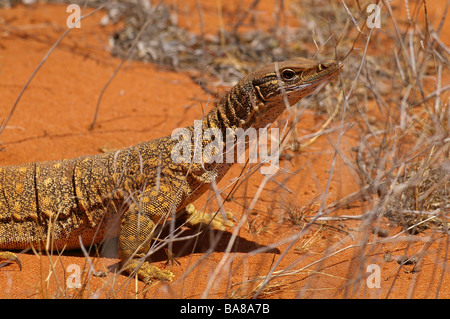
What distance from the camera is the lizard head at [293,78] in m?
3.95

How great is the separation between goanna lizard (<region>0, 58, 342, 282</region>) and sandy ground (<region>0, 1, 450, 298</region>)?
248 millimetres

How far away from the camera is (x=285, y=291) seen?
3777 mm

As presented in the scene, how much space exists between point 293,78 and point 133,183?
5.23ft

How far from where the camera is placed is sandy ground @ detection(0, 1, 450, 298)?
12.3 feet

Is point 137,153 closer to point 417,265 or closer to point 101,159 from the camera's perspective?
point 101,159

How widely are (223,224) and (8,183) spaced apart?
6.60ft

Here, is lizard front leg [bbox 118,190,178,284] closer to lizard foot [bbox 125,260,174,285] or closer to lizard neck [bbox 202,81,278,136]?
lizard foot [bbox 125,260,174,285]

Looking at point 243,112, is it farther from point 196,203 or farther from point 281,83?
point 196,203

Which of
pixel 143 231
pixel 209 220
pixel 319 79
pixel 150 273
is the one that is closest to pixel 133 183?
pixel 143 231

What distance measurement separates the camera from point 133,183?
423cm

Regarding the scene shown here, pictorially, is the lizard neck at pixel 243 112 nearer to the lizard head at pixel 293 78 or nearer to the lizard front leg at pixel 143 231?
the lizard head at pixel 293 78

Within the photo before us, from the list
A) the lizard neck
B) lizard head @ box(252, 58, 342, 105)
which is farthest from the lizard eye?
the lizard neck

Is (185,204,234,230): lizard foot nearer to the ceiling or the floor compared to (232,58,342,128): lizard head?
nearer to the floor

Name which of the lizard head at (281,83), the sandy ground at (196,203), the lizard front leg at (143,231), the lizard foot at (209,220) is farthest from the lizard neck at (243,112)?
the lizard foot at (209,220)
